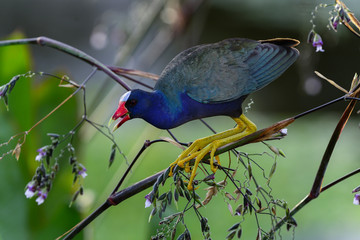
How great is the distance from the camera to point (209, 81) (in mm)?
771

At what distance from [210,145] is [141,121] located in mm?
2354

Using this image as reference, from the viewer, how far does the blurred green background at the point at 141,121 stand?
1.19 m

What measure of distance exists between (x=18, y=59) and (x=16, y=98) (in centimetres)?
10

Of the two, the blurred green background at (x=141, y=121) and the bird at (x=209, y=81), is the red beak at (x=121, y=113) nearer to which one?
the bird at (x=209, y=81)

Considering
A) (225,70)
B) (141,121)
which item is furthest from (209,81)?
(141,121)

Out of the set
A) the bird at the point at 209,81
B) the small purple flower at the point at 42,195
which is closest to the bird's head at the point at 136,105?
the bird at the point at 209,81

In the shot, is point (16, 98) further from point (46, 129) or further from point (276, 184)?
point (276, 184)

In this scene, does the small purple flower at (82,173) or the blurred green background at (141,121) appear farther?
the blurred green background at (141,121)

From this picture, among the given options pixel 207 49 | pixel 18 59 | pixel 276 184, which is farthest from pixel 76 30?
pixel 207 49

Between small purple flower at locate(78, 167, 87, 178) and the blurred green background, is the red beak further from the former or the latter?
the blurred green background

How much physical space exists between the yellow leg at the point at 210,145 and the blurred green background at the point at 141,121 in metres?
0.27

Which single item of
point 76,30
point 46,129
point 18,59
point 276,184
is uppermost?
point 18,59

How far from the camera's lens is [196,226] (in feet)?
7.49

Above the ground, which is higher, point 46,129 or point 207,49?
point 207,49
